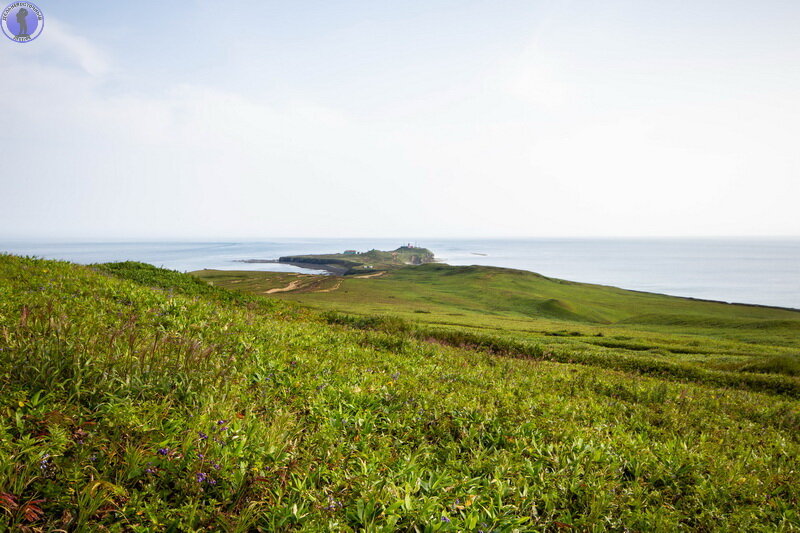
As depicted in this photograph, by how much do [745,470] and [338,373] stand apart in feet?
24.9

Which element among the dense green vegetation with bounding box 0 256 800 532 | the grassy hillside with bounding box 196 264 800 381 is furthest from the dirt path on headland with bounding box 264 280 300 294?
the dense green vegetation with bounding box 0 256 800 532

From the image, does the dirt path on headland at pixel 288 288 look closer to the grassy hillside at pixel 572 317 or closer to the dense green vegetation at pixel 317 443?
the grassy hillside at pixel 572 317

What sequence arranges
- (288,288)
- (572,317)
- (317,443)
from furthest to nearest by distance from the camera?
1. (288,288)
2. (572,317)
3. (317,443)

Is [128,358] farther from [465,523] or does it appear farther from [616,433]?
[616,433]

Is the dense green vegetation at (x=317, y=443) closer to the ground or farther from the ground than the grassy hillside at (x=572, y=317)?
farther from the ground

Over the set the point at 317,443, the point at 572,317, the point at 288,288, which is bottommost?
the point at 572,317

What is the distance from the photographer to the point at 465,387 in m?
8.91

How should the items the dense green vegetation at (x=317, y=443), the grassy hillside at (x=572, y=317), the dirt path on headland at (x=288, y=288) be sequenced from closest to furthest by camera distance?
the dense green vegetation at (x=317, y=443)
the grassy hillside at (x=572, y=317)
the dirt path on headland at (x=288, y=288)

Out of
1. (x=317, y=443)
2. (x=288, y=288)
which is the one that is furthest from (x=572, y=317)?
(x=317, y=443)

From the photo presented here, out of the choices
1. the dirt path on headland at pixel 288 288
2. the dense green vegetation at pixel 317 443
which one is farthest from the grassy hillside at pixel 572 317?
the dense green vegetation at pixel 317 443

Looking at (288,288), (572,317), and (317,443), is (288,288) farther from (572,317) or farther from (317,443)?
(317,443)

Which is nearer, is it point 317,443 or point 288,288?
point 317,443

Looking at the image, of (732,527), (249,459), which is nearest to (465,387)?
(732,527)

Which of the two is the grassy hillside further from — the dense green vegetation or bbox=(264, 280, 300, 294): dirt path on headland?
the dense green vegetation
